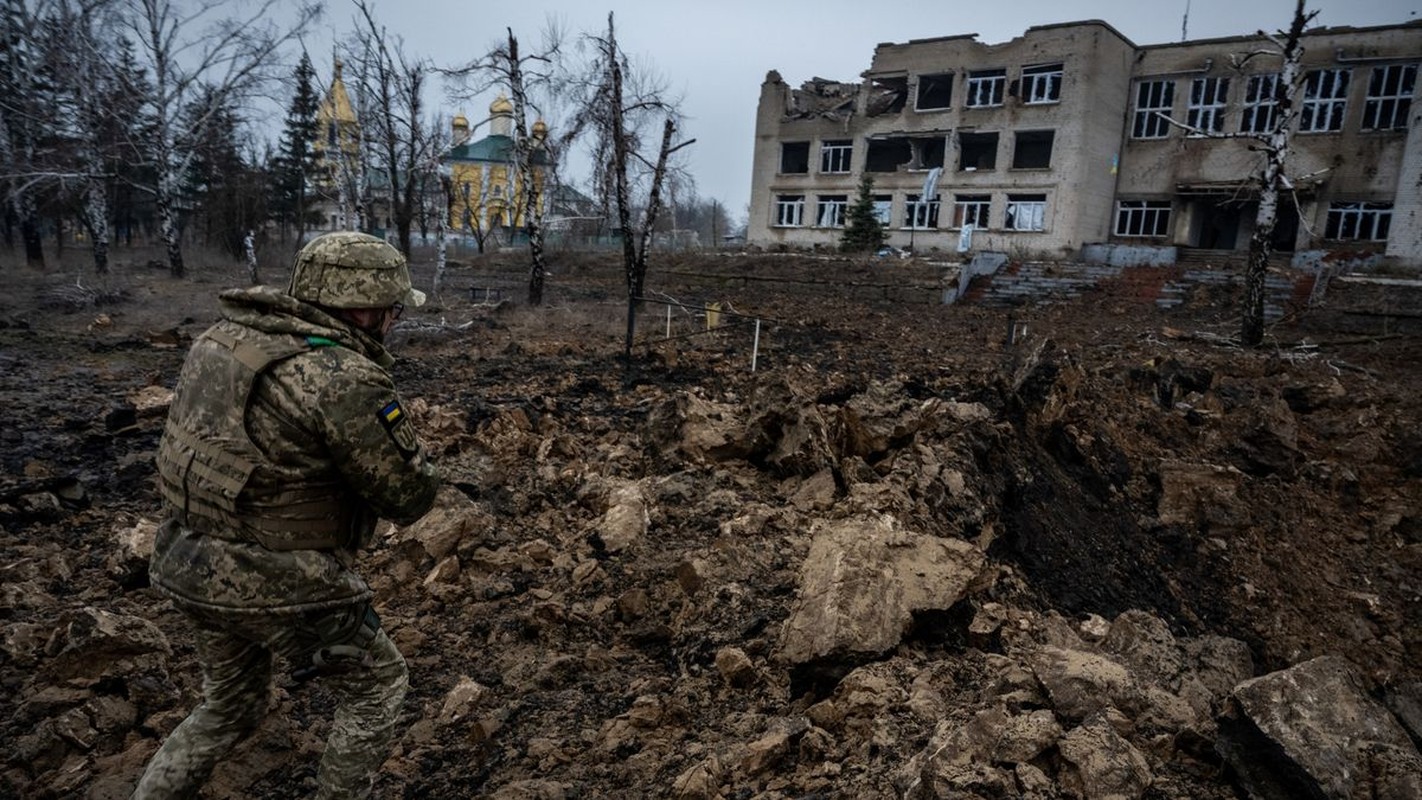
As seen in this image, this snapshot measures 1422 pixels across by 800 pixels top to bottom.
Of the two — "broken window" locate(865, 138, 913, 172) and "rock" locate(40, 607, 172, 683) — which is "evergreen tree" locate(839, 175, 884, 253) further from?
"rock" locate(40, 607, 172, 683)

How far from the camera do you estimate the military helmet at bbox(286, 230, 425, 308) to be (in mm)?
2309

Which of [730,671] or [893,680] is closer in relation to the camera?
[893,680]

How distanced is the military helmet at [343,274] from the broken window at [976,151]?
34.0 m

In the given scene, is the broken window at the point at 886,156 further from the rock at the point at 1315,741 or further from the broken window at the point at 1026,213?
the rock at the point at 1315,741

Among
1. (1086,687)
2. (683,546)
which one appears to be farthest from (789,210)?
(1086,687)

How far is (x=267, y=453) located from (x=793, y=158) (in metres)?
38.2

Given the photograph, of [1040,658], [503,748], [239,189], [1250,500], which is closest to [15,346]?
[503,748]

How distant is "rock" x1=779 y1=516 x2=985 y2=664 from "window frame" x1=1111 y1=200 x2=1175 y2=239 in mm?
32368

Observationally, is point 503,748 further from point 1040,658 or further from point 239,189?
point 239,189

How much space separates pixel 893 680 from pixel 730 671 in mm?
691

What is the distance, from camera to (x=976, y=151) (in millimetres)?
34094

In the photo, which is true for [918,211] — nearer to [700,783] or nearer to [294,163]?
[294,163]

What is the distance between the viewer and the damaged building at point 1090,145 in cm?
2588

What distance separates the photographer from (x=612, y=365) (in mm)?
10258
